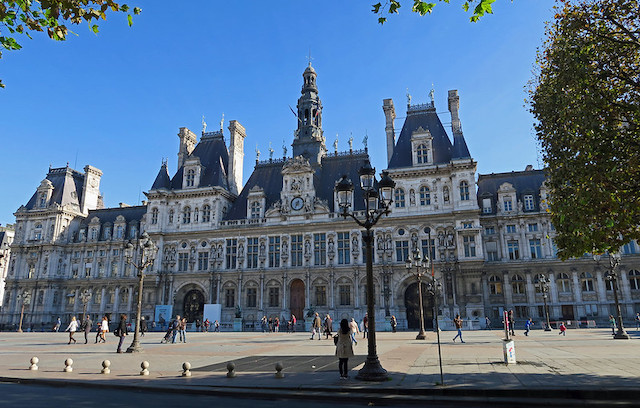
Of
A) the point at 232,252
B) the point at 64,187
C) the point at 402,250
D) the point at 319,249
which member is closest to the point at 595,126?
the point at 402,250

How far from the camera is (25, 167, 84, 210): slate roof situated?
209ft

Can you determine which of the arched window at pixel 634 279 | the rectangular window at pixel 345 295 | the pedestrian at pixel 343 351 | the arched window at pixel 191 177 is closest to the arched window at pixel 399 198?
the rectangular window at pixel 345 295

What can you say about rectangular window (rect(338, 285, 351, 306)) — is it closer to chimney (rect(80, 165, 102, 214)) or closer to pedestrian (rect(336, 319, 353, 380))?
pedestrian (rect(336, 319, 353, 380))

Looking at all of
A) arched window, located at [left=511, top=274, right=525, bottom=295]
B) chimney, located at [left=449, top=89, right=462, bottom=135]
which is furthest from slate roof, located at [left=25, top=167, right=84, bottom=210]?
arched window, located at [left=511, top=274, right=525, bottom=295]

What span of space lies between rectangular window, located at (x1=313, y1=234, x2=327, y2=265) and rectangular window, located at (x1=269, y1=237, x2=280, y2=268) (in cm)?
423

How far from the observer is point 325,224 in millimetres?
47469

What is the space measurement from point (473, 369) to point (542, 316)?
36436 millimetres

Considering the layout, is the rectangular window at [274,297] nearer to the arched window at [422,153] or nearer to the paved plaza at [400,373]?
the arched window at [422,153]

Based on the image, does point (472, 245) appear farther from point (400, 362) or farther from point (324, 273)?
point (400, 362)

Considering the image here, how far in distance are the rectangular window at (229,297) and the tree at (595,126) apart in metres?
39.8

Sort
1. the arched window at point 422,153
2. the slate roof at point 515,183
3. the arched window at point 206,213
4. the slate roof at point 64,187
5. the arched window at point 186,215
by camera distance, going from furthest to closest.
A: 1. the slate roof at point 64,187
2. the arched window at point 186,215
3. the arched window at point 206,213
4. the slate roof at point 515,183
5. the arched window at point 422,153

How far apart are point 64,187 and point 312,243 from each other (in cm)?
4040

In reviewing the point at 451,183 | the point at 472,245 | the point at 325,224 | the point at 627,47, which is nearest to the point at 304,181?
the point at 325,224

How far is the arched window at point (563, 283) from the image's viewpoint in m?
44.6
